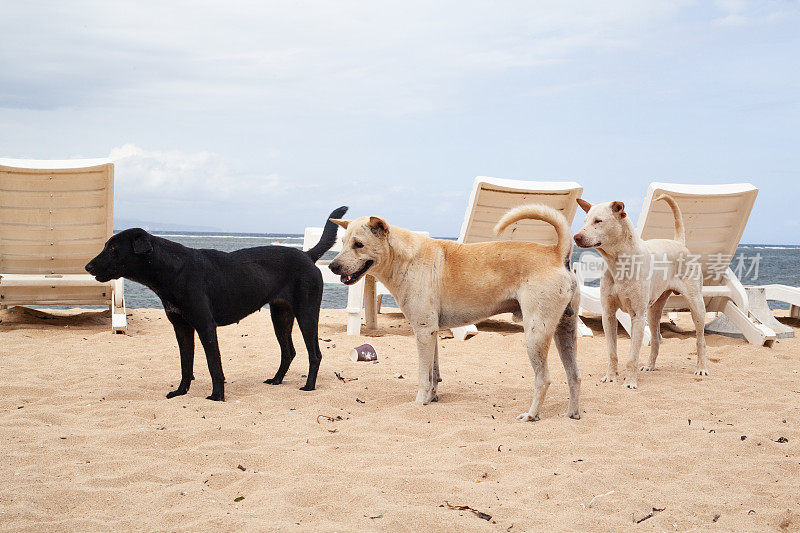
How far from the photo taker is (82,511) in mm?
2947

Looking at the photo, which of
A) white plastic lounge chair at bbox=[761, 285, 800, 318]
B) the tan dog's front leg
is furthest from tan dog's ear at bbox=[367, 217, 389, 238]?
white plastic lounge chair at bbox=[761, 285, 800, 318]

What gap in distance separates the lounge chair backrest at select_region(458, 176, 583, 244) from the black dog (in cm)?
284

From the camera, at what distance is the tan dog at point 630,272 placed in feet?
19.0

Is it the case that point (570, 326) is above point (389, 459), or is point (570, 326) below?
above

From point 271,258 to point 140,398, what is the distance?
1.46 m

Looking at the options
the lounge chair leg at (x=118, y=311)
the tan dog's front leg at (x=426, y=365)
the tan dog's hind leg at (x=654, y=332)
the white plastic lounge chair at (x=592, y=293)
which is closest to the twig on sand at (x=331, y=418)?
the tan dog's front leg at (x=426, y=365)

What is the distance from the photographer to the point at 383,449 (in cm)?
384

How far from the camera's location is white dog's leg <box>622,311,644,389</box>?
5.79 metres

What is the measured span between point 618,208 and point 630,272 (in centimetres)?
64

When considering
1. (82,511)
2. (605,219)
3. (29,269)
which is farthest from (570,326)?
(29,269)

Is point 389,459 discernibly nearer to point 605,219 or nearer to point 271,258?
point 271,258

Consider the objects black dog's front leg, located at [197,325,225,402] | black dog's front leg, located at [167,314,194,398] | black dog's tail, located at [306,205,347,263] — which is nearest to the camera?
black dog's front leg, located at [197,325,225,402]

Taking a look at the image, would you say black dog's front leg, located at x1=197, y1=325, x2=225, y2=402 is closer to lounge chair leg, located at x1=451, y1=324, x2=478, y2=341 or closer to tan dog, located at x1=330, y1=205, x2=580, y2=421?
tan dog, located at x1=330, y1=205, x2=580, y2=421

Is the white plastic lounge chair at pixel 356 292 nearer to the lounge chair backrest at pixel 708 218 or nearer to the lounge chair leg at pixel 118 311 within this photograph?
the lounge chair leg at pixel 118 311
